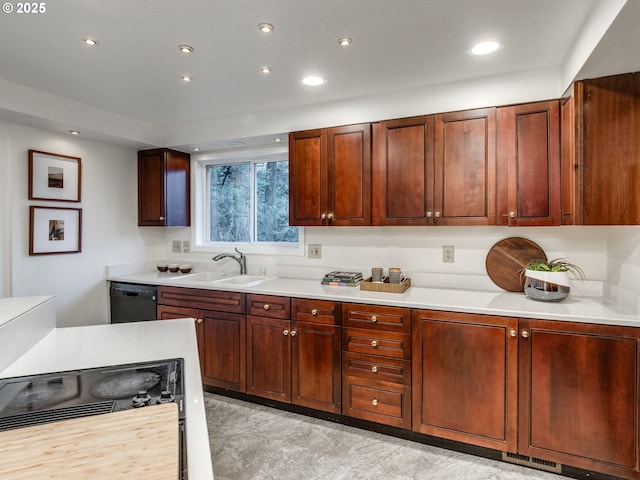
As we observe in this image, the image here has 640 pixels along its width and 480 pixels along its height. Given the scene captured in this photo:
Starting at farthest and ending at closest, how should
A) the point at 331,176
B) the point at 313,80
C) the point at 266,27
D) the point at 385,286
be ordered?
the point at 331,176
the point at 385,286
the point at 313,80
the point at 266,27

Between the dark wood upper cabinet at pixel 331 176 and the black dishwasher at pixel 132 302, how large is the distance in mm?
1472

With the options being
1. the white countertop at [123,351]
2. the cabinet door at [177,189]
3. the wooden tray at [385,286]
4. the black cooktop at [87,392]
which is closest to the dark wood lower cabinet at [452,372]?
the wooden tray at [385,286]

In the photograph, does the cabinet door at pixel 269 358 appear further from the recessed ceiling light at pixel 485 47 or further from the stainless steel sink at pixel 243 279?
the recessed ceiling light at pixel 485 47

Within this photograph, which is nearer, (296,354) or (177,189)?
(296,354)

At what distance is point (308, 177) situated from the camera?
2.95 meters

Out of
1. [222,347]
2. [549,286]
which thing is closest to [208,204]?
[222,347]

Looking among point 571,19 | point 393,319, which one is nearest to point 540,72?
point 571,19

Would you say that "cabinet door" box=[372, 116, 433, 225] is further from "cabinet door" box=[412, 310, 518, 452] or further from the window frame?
the window frame

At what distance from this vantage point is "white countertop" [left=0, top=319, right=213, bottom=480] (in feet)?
3.47

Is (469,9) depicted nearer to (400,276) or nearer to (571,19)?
(571,19)

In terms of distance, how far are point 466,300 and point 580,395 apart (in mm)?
737

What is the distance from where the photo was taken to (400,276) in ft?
8.93

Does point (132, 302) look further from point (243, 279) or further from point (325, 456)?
point (325, 456)

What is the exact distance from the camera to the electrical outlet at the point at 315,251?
3270 mm
